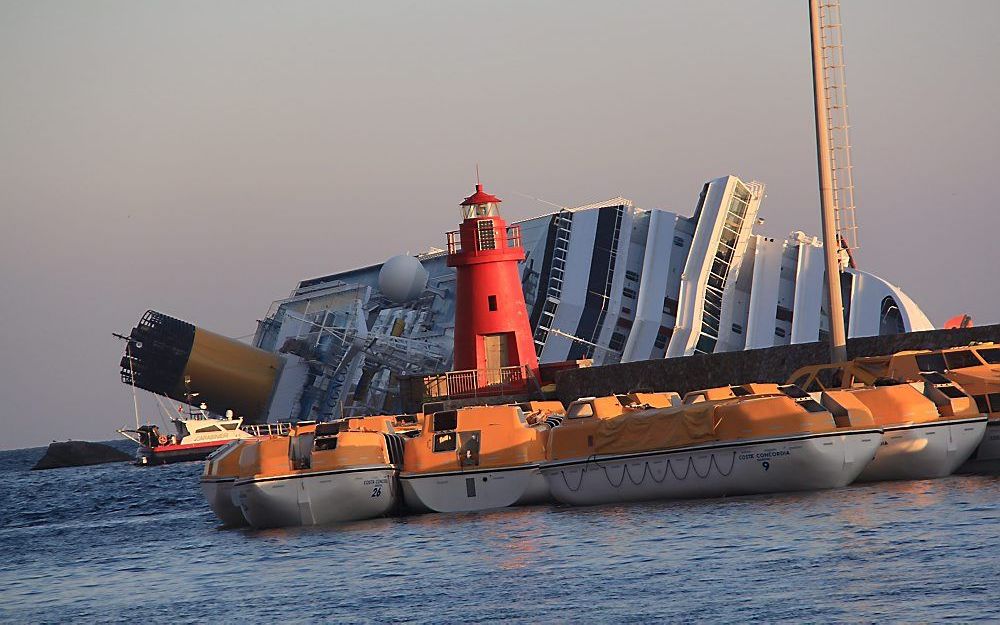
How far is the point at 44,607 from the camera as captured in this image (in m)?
27.9

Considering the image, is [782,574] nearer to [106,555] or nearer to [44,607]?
[44,607]

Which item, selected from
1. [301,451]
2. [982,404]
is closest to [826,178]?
[982,404]

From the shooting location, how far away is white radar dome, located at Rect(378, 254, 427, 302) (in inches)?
3565

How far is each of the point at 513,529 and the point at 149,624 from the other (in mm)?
9140

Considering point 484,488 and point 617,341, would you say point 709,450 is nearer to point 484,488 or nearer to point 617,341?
point 484,488

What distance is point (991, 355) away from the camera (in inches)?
1409

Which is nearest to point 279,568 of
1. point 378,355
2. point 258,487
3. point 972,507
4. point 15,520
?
point 258,487

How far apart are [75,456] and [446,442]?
105277mm

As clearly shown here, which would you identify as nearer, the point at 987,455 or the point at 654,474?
the point at 987,455

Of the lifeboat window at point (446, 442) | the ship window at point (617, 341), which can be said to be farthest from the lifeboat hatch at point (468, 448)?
the ship window at point (617, 341)

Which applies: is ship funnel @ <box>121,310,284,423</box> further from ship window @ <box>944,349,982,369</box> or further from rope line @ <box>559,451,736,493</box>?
ship window @ <box>944,349,982,369</box>

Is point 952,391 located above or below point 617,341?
below

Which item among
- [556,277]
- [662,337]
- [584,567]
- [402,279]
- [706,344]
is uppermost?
[402,279]

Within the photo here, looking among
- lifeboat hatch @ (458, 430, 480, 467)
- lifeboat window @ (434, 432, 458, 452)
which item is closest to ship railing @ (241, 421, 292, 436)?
lifeboat window @ (434, 432, 458, 452)
